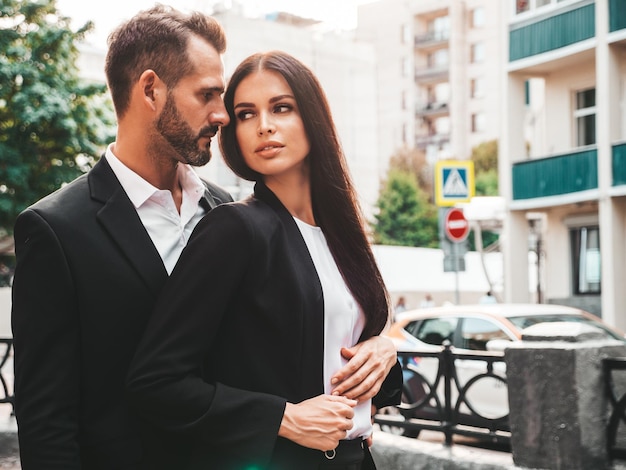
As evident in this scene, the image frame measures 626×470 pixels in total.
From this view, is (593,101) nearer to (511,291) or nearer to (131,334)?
(511,291)

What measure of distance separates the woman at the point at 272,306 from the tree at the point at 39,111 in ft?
66.9

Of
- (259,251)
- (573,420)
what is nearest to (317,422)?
(259,251)

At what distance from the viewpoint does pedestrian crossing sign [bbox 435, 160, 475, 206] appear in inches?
564

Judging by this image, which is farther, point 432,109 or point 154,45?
point 432,109

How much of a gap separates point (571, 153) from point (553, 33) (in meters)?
2.99

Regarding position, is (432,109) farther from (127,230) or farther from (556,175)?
(127,230)

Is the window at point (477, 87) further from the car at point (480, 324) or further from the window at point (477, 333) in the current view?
the window at point (477, 333)

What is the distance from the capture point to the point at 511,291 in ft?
77.3

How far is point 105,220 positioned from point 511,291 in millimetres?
22123

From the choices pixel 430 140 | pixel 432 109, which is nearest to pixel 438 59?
pixel 432 109

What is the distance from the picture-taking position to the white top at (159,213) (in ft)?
7.51

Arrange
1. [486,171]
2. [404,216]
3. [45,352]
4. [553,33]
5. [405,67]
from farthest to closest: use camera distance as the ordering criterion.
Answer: [405,67] < [486,171] < [404,216] < [553,33] < [45,352]

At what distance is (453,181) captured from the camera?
1441cm

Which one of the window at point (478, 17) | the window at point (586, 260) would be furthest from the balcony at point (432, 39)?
the window at point (586, 260)
